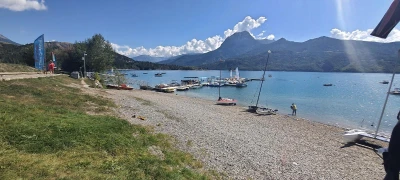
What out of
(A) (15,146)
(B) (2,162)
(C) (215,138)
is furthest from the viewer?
(C) (215,138)

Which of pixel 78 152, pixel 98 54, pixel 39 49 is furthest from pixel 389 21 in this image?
pixel 98 54

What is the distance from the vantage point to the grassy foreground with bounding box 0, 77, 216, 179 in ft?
20.5

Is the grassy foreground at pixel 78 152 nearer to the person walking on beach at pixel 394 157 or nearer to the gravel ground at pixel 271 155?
the gravel ground at pixel 271 155

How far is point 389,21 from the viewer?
13.5 ft

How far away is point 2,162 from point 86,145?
2.73 metres

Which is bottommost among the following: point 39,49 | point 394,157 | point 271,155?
point 271,155

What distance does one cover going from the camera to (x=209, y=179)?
858cm

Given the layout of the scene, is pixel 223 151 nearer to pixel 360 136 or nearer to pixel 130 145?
pixel 130 145

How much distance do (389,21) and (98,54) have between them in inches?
2854

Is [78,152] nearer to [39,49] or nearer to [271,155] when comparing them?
[271,155]

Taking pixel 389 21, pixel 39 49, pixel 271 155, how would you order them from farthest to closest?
pixel 39 49
pixel 271 155
pixel 389 21

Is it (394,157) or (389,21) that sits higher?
(389,21)

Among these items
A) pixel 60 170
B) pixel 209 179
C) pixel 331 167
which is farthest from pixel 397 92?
pixel 60 170

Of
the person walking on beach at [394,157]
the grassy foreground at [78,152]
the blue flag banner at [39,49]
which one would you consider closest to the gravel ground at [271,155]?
the grassy foreground at [78,152]
